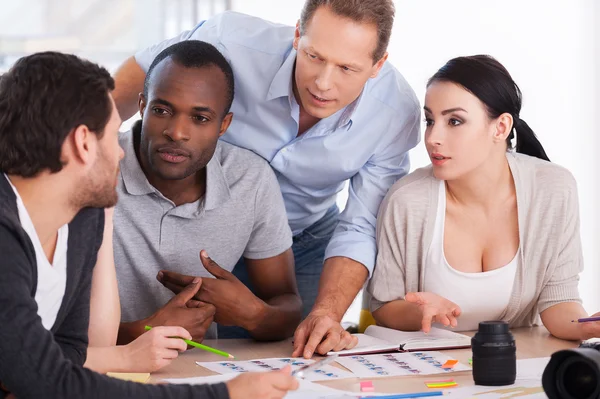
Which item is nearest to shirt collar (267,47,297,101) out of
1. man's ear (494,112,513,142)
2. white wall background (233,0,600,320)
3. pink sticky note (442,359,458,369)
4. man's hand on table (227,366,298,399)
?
man's ear (494,112,513,142)

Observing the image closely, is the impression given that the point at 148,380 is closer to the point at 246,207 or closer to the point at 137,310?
the point at 137,310

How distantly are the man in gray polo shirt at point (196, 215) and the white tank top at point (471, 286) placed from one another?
0.38m

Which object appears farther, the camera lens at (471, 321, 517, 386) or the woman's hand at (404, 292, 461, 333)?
the woman's hand at (404, 292, 461, 333)

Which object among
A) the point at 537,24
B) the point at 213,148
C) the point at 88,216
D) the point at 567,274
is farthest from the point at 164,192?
the point at 537,24

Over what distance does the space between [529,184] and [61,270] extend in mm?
1355

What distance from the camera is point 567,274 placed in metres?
2.32

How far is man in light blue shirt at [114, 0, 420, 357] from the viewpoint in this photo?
2.30 metres

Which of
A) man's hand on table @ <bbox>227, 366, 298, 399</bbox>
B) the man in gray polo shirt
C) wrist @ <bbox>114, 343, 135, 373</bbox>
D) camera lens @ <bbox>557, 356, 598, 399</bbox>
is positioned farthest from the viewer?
the man in gray polo shirt

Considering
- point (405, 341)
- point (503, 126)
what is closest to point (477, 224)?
point (503, 126)

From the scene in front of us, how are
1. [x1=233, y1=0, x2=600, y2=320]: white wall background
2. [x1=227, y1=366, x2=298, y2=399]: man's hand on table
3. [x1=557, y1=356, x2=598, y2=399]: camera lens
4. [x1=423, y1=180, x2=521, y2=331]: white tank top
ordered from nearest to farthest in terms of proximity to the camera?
1. [x1=227, y1=366, x2=298, y2=399]: man's hand on table
2. [x1=557, y1=356, x2=598, y2=399]: camera lens
3. [x1=423, y1=180, x2=521, y2=331]: white tank top
4. [x1=233, y1=0, x2=600, y2=320]: white wall background

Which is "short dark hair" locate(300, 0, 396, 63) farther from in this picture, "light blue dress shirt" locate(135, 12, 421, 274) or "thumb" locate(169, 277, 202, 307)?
"thumb" locate(169, 277, 202, 307)

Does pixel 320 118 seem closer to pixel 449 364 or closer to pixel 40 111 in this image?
pixel 449 364

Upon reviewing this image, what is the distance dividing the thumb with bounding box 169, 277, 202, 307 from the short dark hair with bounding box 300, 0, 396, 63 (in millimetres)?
725

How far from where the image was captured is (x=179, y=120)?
2.11m
